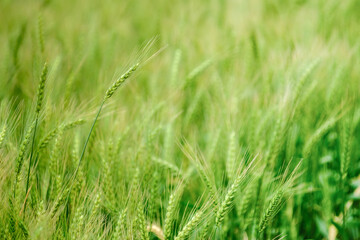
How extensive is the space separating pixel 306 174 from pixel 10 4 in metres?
2.79

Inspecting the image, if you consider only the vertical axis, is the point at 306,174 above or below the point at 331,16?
below

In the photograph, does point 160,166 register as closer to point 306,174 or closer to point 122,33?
point 306,174

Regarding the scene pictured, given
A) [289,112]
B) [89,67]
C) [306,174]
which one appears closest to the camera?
[289,112]

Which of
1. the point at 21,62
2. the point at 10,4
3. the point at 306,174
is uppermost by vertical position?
the point at 10,4

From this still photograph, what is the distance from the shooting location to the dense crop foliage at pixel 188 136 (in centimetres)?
76

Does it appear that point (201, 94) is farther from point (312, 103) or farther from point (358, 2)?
point (358, 2)

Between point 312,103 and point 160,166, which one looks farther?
point 312,103

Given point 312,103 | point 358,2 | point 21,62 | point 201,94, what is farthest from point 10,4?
point 358,2

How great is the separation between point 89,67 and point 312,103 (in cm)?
122

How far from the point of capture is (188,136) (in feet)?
4.11

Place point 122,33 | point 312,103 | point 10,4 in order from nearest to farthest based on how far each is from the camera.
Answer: point 312,103
point 122,33
point 10,4

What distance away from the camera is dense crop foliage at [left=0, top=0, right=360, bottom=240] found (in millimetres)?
763

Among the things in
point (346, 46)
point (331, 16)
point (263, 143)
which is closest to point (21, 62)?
point (263, 143)

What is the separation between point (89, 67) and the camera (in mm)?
1779
